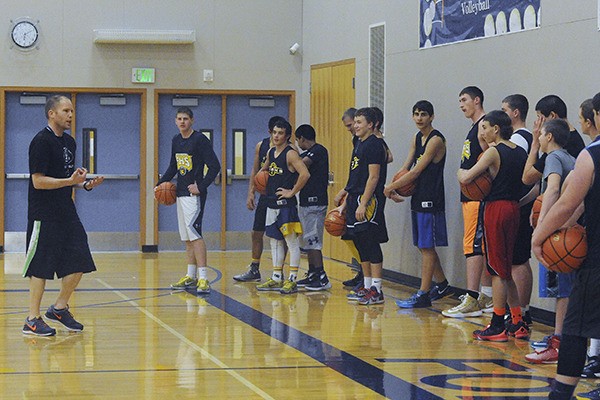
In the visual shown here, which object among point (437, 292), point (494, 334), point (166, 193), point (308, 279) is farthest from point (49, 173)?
point (437, 292)

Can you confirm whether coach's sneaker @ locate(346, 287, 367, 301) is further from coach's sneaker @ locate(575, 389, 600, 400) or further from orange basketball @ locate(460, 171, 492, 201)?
coach's sneaker @ locate(575, 389, 600, 400)

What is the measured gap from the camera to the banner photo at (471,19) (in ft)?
28.8

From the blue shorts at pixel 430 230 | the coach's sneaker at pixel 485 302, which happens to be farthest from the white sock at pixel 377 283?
the coach's sneaker at pixel 485 302

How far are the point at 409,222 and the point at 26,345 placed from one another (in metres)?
4.97

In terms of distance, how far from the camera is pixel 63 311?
7637mm

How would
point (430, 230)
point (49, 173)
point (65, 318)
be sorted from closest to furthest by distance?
point (49, 173) → point (65, 318) → point (430, 230)

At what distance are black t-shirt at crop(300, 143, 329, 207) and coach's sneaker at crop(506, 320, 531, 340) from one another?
128 inches

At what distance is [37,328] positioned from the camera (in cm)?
747

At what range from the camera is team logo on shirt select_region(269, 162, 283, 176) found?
9994mm

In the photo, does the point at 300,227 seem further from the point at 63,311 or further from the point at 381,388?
the point at 381,388

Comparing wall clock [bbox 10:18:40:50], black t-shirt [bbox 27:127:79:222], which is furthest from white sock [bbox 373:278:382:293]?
wall clock [bbox 10:18:40:50]

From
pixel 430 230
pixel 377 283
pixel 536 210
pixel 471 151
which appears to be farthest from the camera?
pixel 377 283

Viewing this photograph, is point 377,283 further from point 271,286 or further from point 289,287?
point 271,286

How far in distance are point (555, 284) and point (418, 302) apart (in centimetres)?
247
